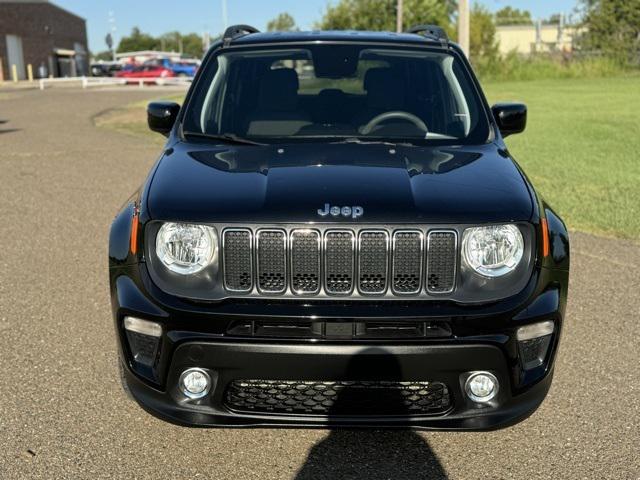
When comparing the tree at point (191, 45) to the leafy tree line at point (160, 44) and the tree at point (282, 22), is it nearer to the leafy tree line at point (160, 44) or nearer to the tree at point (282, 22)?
the leafy tree line at point (160, 44)

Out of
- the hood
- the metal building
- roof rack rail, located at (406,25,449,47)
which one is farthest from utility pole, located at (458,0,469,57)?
the metal building

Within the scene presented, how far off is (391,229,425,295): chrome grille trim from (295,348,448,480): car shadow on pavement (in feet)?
0.92

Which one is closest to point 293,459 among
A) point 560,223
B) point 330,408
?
point 330,408

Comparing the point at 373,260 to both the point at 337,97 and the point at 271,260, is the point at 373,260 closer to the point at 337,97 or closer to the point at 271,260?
the point at 271,260

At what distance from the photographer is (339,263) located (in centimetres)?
309

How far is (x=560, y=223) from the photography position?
3619mm

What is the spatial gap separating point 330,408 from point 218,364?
48cm

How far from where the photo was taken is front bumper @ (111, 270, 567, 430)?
2961 millimetres

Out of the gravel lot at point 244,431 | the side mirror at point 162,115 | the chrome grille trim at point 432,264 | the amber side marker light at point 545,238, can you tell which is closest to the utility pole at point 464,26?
the gravel lot at point 244,431

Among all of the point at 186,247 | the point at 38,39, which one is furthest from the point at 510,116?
the point at 38,39

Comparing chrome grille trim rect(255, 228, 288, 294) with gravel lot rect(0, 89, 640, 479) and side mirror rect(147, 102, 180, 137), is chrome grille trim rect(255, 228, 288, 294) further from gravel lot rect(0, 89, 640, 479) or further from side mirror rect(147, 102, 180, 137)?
side mirror rect(147, 102, 180, 137)

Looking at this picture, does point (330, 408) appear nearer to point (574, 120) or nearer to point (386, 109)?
point (386, 109)

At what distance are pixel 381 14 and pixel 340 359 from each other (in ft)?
164

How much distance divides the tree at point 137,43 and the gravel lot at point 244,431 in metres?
148
